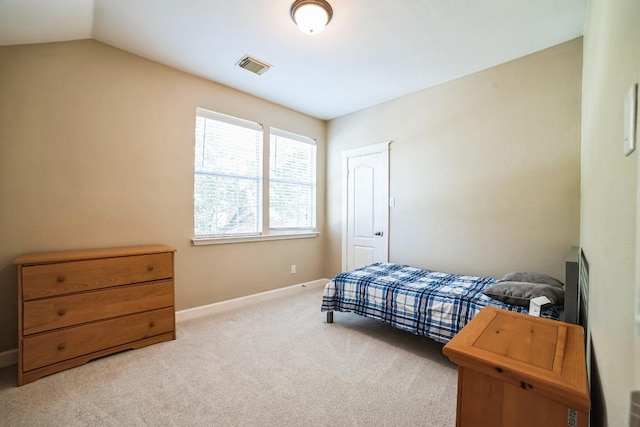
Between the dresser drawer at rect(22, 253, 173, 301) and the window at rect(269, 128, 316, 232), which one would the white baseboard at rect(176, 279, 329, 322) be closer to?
the dresser drawer at rect(22, 253, 173, 301)

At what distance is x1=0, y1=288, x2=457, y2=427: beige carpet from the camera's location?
1666mm

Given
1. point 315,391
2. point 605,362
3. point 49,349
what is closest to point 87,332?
point 49,349

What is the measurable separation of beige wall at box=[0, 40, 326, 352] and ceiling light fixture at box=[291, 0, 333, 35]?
171 cm

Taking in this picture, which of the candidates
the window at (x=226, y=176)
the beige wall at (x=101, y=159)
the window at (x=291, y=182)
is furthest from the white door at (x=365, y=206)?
the beige wall at (x=101, y=159)

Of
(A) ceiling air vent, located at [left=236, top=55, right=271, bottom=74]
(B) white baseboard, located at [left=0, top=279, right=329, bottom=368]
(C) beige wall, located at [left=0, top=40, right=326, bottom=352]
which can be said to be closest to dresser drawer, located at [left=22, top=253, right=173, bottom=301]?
(C) beige wall, located at [left=0, top=40, right=326, bottom=352]

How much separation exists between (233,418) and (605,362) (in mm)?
1790

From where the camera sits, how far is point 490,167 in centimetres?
299

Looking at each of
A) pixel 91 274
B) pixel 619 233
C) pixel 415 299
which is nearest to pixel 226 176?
pixel 91 274

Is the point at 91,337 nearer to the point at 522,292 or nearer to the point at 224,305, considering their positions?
the point at 224,305

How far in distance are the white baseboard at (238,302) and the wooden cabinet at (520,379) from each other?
2.95 meters

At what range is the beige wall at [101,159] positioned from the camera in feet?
7.37

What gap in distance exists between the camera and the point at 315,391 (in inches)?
74.9

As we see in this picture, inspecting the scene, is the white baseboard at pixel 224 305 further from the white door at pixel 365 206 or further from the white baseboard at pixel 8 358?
the white door at pixel 365 206

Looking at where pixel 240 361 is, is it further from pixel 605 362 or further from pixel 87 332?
pixel 605 362
